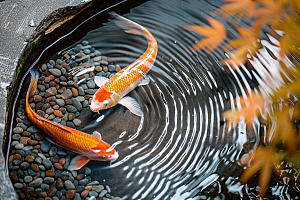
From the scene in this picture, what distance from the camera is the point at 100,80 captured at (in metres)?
3.05

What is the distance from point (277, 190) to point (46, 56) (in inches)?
113

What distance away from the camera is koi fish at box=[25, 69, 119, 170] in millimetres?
2484

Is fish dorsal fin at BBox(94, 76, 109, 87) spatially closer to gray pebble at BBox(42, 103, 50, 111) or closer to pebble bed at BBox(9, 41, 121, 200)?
pebble bed at BBox(9, 41, 121, 200)

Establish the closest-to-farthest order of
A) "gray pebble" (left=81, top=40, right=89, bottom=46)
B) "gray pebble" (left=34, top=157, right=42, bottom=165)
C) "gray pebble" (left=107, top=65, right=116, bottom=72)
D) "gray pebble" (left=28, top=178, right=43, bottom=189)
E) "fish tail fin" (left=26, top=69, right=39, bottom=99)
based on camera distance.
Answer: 1. "gray pebble" (left=28, top=178, right=43, bottom=189)
2. "gray pebble" (left=34, top=157, right=42, bottom=165)
3. "fish tail fin" (left=26, top=69, right=39, bottom=99)
4. "gray pebble" (left=107, top=65, right=116, bottom=72)
5. "gray pebble" (left=81, top=40, right=89, bottom=46)

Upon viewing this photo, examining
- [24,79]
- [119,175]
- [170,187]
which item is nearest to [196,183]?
[170,187]

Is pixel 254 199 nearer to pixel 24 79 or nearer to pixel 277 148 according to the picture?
pixel 277 148

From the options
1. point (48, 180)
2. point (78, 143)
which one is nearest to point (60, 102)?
point (78, 143)

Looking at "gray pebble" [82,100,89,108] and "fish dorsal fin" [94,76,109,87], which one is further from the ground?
"fish dorsal fin" [94,76,109,87]

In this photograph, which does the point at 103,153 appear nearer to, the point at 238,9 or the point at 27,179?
the point at 27,179

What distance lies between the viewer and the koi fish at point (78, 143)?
248 centimetres

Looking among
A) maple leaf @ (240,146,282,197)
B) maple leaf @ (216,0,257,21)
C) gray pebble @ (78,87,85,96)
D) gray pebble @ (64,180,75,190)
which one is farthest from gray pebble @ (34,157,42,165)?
maple leaf @ (216,0,257,21)

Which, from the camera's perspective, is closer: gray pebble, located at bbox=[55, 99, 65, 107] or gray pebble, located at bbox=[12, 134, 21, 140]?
gray pebble, located at bbox=[12, 134, 21, 140]

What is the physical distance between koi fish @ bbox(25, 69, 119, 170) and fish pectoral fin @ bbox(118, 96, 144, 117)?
0.50 meters

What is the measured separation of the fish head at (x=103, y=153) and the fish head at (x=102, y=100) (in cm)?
41
